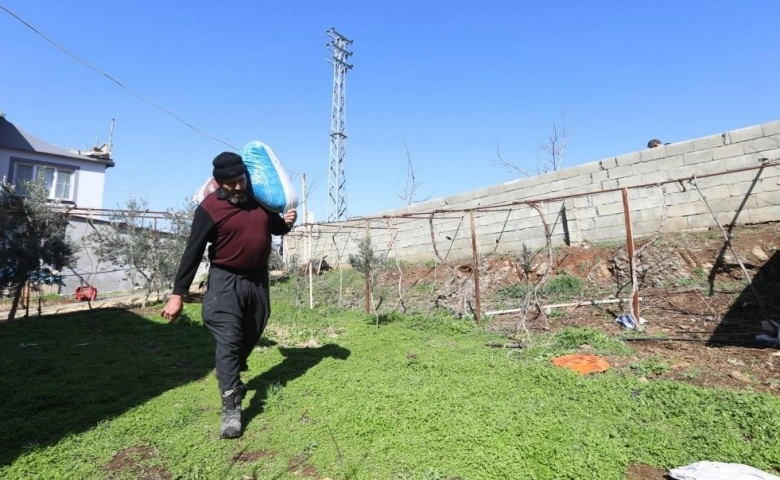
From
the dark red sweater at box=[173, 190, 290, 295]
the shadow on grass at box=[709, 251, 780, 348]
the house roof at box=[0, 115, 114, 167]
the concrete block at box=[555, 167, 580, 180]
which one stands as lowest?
the shadow on grass at box=[709, 251, 780, 348]

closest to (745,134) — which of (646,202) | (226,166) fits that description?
(646,202)

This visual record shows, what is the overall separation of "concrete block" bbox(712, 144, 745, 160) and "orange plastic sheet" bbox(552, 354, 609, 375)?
5.03 m

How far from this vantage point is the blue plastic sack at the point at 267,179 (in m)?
2.97

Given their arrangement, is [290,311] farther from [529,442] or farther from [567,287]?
[529,442]

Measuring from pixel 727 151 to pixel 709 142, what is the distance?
30 cm

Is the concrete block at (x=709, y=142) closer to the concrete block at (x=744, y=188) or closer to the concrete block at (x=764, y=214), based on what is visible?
the concrete block at (x=744, y=188)

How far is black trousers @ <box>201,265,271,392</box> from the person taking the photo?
2.74m

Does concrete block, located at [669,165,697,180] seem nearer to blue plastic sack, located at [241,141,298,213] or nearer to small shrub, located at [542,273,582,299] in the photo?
small shrub, located at [542,273,582,299]

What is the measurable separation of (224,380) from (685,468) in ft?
8.49

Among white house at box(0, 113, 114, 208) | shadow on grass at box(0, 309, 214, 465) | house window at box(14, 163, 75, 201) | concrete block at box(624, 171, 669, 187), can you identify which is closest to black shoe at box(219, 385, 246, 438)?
shadow on grass at box(0, 309, 214, 465)

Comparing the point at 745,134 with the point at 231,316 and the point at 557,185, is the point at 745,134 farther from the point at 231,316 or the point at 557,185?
the point at 231,316

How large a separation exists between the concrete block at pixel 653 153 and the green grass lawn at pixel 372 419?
15.4 ft

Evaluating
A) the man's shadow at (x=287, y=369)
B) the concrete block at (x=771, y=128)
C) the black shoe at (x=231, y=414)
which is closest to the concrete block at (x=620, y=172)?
the concrete block at (x=771, y=128)

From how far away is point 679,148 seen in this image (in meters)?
7.32
